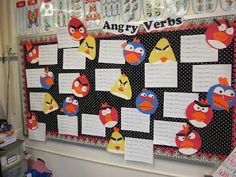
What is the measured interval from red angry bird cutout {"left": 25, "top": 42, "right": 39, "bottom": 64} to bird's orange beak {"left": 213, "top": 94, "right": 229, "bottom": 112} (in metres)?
1.30

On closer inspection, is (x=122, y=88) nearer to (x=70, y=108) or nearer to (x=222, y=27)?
(x=70, y=108)

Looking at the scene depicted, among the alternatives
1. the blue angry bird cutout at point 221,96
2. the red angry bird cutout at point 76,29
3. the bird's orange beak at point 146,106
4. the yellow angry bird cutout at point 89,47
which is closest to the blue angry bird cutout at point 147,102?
the bird's orange beak at point 146,106

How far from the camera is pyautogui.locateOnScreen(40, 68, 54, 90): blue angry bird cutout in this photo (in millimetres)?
1696

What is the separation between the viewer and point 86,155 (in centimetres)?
168

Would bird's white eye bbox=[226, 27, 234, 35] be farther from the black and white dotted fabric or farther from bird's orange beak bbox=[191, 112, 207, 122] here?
bird's orange beak bbox=[191, 112, 207, 122]

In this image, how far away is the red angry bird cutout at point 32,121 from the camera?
1.82 metres

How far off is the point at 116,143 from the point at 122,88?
0.38 meters

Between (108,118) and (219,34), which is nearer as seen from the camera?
(219,34)

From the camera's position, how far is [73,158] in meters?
1.73

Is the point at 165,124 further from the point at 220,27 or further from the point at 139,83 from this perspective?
the point at 220,27

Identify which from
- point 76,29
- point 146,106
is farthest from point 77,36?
point 146,106

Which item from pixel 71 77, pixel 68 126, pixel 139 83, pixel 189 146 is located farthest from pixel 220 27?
pixel 68 126

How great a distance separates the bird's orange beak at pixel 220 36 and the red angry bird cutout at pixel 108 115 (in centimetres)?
75

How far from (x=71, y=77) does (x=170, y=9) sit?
0.81 m
